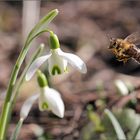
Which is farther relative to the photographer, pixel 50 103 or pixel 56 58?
pixel 50 103

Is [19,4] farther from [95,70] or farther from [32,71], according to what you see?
[32,71]

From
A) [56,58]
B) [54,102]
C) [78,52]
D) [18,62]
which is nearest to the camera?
[18,62]

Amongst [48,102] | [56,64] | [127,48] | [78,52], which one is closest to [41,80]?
[48,102]

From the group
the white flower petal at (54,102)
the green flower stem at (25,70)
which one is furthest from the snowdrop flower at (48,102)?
the green flower stem at (25,70)

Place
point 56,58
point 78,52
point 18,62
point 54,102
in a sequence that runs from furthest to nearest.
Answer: point 78,52 → point 54,102 → point 56,58 → point 18,62

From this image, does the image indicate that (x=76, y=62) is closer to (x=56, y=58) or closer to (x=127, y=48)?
(x=56, y=58)

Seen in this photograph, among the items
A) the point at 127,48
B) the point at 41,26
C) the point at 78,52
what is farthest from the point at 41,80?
the point at 78,52

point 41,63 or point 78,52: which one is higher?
point 41,63

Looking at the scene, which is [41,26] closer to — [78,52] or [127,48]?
[127,48]

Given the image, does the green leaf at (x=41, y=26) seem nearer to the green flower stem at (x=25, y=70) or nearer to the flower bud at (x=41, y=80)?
the green flower stem at (x=25, y=70)

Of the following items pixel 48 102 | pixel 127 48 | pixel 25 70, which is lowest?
pixel 48 102
